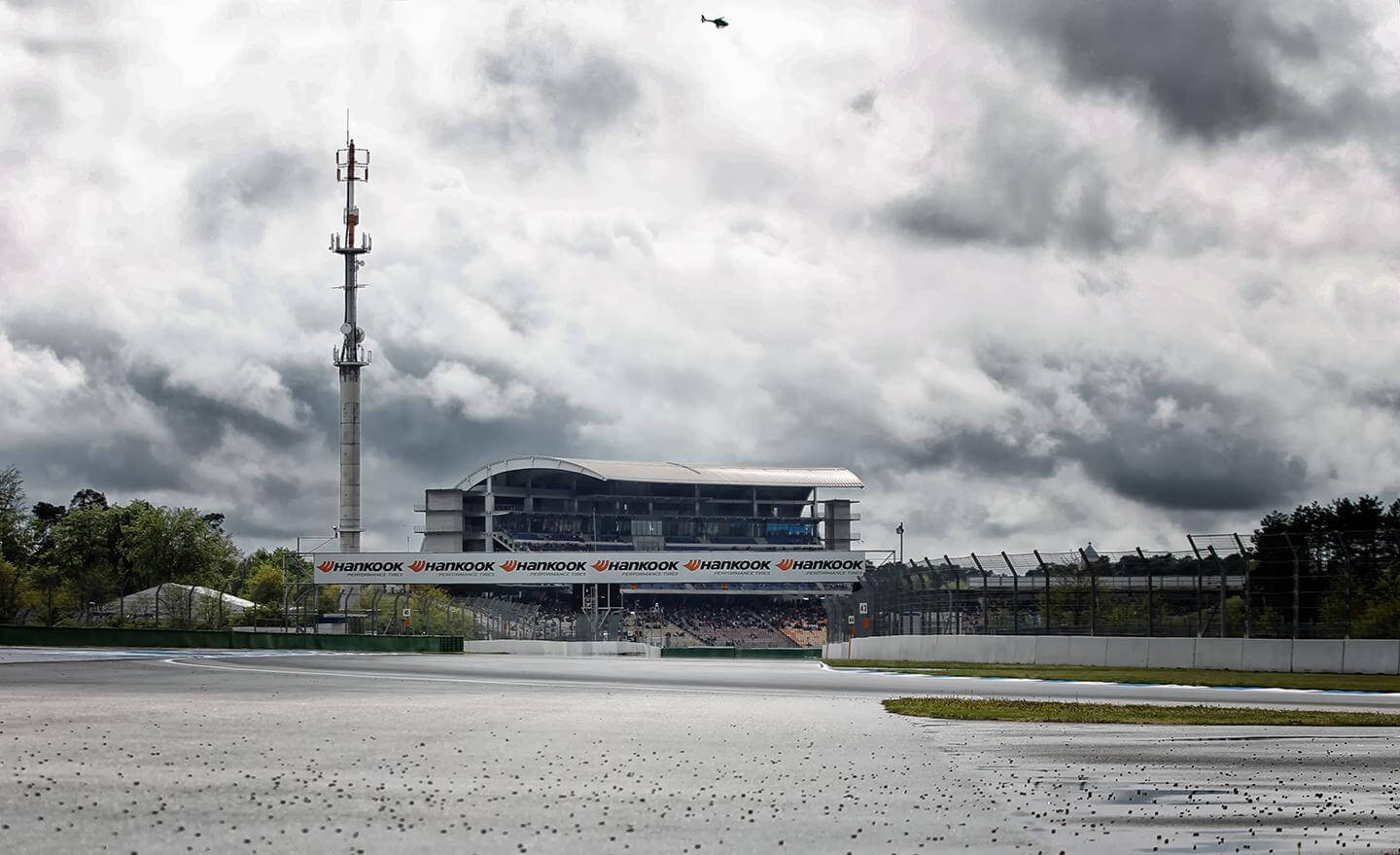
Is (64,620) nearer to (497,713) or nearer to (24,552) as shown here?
(497,713)

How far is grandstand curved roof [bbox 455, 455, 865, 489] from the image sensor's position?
16638 cm

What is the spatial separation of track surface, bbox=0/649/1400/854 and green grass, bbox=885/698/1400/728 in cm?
105

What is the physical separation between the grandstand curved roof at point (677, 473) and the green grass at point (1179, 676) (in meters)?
126

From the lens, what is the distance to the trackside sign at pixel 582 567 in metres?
144

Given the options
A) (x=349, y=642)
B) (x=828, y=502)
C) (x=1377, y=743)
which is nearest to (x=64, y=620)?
(x=349, y=642)

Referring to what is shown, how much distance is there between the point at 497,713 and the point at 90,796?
9.75m

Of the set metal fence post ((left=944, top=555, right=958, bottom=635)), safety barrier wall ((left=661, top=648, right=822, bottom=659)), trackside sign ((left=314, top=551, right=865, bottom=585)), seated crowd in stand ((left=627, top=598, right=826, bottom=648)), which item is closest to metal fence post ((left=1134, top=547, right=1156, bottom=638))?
metal fence post ((left=944, top=555, right=958, bottom=635))

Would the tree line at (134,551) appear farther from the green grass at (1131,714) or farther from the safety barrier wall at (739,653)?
the green grass at (1131,714)

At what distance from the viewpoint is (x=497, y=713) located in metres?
19.1

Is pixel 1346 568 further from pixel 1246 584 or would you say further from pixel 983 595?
pixel 983 595

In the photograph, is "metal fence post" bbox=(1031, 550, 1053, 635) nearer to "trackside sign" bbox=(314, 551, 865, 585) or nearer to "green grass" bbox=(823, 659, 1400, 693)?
"green grass" bbox=(823, 659, 1400, 693)

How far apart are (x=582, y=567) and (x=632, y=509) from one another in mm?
28793

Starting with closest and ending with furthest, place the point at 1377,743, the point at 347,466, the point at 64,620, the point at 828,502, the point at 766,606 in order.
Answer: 1. the point at 1377,743
2. the point at 64,620
3. the point at 347,466
4. the point at 766,606
5. the point at 828,502

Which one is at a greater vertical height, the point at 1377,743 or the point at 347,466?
the point at 347,466
